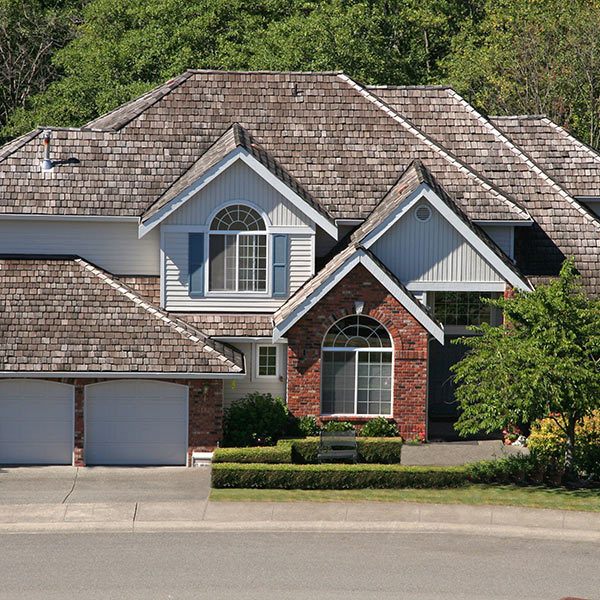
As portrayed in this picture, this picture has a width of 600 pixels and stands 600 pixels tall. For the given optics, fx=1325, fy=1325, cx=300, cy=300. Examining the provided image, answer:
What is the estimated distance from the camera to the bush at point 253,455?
28969mm

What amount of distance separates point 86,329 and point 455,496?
9.83 m

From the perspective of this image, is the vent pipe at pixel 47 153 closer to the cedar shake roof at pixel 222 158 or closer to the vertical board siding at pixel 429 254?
the cedar shake roof at pixel 222 158

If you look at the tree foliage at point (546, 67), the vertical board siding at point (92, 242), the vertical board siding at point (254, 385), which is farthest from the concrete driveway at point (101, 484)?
the tree foliage at point (546, 67)

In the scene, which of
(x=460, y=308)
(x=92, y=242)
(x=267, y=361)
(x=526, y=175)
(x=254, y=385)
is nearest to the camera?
(x=254, y=385)

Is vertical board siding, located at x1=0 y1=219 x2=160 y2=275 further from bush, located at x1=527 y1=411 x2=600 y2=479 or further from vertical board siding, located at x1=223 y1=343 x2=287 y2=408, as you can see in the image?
bush, located at x1=527 y1=411 x2=600 y2=479

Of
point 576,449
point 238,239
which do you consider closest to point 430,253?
point 238,239

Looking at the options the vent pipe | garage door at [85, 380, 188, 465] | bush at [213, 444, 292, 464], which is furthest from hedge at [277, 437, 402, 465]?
the vent pipe

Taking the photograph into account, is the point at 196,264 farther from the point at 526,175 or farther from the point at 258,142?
the point at 526,175

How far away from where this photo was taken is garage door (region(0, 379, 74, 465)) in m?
31.1

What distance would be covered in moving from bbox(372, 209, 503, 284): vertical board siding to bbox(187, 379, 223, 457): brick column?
5.52m

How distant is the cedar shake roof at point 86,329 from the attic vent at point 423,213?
18.4 ft

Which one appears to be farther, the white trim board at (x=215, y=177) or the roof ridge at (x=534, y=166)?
the roof ridge at (x=534, y=166)

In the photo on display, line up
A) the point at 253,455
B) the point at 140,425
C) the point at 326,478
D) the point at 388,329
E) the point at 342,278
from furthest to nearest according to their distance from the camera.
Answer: the point at 388,329 → the point at 342,278 → the point at 140,425 → the point at 253,455 → the point at 326,478

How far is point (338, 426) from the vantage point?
105 ft
